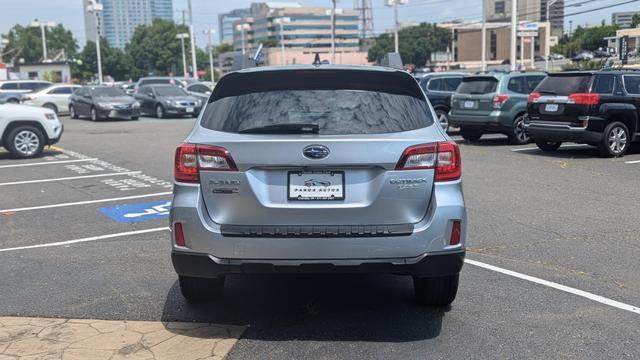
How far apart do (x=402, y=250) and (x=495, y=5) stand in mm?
137042

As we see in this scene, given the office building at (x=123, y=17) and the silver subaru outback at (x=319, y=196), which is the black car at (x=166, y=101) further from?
the office building at (x=123, y=17)

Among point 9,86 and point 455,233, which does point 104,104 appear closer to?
point 9,86

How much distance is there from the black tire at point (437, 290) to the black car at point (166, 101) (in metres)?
25.3

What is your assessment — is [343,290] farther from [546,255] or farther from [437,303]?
[546,255]

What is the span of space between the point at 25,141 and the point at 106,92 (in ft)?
48.2

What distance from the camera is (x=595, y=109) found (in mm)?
12945

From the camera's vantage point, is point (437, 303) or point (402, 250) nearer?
point (402, 250)

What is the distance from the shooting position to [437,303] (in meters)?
4.90

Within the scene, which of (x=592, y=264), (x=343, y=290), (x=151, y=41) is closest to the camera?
(x=343, y=290)

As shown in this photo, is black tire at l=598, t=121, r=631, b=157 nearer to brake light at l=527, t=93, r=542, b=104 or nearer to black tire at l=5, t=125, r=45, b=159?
brake light at l=527, t=93, r=542, b=104

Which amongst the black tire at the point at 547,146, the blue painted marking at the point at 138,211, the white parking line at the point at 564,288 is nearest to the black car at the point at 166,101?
the black tire at the point at 547,146

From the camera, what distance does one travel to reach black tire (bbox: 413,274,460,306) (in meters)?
4.78

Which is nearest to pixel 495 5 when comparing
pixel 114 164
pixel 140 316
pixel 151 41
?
pixel 151 41

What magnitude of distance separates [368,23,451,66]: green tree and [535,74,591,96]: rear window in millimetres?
111525
